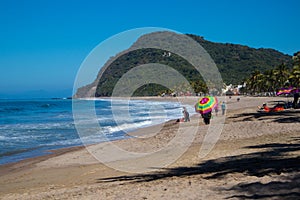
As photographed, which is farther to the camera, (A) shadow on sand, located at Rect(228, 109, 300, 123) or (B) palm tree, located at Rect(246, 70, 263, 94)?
(B) palm tree, located at Rect(246, 70, 263, 94)

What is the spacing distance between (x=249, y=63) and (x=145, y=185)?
617 ft

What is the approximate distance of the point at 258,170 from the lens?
6.70 meters

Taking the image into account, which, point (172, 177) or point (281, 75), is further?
point (281, 75)

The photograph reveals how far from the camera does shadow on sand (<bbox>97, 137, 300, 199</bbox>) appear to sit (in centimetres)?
516

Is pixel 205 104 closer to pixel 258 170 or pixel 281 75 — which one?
pixel 258 170

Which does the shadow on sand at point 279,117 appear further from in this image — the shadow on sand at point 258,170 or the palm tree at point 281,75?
the palm tree at point 281,75

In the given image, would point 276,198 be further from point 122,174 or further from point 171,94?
point 171,94

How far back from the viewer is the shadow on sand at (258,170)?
5156 mm

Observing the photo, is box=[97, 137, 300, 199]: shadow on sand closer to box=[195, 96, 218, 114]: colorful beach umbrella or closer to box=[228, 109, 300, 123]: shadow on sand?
box=[195, 96, 218, 114]: colorful beach umbrella

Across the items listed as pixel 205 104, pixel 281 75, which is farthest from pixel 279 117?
pixel 281 75

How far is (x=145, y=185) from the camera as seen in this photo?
6.88 m

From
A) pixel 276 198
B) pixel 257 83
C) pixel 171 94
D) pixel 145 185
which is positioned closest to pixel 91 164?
pixel 145 185

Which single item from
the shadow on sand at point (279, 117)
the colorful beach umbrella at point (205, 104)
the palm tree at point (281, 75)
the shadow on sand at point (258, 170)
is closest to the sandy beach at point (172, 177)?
the shadow on sand at point (258, 170)

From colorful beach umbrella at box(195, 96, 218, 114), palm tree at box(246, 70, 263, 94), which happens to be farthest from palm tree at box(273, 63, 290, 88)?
colorful beach umbrella at box(195, 96, 218, 114)
